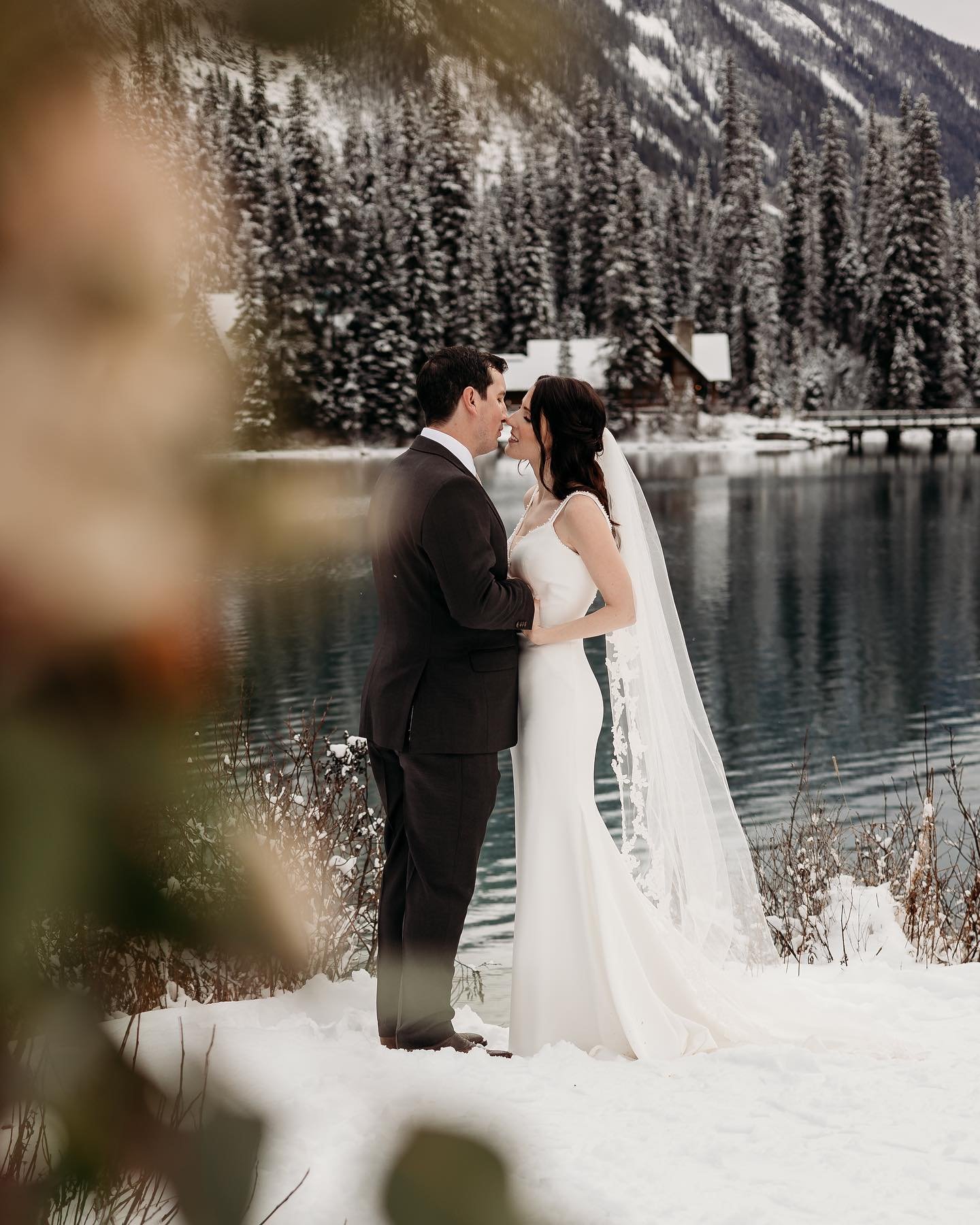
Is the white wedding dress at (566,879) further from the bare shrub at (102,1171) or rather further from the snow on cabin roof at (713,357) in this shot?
the snow on cabin roof at (713,357)

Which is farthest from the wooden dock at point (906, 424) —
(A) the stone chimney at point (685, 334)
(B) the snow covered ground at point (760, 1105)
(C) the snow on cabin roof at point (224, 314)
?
(C) the snow on cabin roof at point (224, 314)

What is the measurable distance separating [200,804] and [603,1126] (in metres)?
2.83

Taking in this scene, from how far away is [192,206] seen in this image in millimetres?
454

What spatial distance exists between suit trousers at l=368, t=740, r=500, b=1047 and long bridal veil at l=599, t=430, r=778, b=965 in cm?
77

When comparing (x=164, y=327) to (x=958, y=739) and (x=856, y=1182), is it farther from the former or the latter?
(x=958, y=739)

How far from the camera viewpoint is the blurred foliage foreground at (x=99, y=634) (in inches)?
16.3

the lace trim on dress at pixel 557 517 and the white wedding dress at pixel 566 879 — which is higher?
the lace trim on dress at pixel 557 517

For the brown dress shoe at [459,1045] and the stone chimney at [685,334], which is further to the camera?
the stone chimney at [685,334]

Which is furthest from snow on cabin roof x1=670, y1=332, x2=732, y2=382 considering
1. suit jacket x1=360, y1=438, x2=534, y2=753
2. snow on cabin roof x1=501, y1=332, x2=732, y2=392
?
suit jacket x1=360, y1=438, x2=534, y2=753

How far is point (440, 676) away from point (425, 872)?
592 millimetres

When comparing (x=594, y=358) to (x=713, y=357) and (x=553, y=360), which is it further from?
(x=713, y=357)

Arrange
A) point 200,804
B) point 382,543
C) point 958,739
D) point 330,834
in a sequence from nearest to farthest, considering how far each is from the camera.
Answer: point 200,804 < point 382,543 < point 330,834 < point 958,739

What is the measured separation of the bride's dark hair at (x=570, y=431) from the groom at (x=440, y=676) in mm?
198

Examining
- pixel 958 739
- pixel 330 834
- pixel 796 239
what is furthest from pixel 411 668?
pixel 796 239
